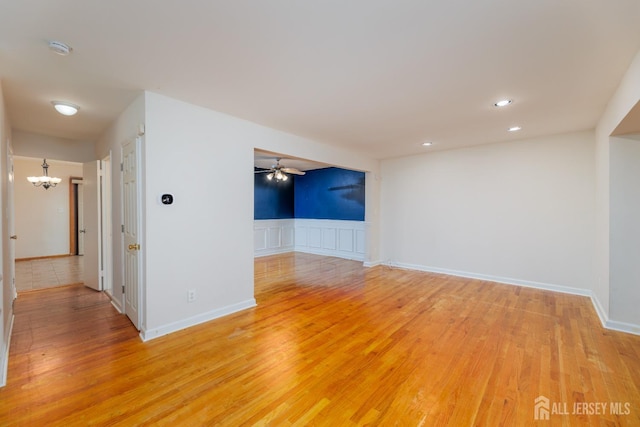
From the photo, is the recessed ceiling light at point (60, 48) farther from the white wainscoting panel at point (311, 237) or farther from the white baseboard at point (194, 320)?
the white wainscoting panel at point (311, 237)

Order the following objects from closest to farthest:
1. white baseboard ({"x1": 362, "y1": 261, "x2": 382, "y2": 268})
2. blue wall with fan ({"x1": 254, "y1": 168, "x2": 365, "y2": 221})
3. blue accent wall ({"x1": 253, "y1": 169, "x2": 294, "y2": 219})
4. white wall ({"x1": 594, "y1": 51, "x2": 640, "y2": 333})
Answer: white wall ({"x1": 594, "y1": 51, "x2": 640, "y2": 333})
white baseboard ({"x1": 362, "y1": 261, "x2": 382, "y2": 268})
blue wall with fan ({"x1": 254, "y1": 168, "x2": 365, "y2": 221})
blue accent wall ({"x1": 253, "y1": 169, "x2": 294, "y2": 219})

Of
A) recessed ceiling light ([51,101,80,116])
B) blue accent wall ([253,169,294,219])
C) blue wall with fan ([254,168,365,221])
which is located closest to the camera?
recessed ceiling light ([51,101,80,116])

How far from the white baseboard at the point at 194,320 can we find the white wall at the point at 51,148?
3613 millimetres

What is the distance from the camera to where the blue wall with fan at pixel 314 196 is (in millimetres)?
7590

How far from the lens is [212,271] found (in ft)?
11.3

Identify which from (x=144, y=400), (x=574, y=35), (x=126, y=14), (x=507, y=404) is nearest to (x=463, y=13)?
(x=574, y=35)

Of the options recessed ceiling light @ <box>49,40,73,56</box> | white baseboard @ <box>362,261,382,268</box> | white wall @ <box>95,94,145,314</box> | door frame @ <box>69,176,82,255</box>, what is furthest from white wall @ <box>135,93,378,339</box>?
door frame @ <box>69,176,82,255</box>

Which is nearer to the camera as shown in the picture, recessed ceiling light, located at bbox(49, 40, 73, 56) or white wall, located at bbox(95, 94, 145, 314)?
recessed ceiling light, located at bbox(49, 40, 73, 56)

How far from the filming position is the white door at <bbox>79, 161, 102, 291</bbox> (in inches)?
177

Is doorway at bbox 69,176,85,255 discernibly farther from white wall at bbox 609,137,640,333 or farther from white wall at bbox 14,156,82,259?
white wall at bbox 609,137,640,333

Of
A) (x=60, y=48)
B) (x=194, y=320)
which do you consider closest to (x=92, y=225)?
(x=194, y=320)

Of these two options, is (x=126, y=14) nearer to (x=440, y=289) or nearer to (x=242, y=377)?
(x=242, y=377)

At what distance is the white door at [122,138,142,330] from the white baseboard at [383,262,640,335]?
5060mm

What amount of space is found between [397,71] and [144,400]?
128 inches
